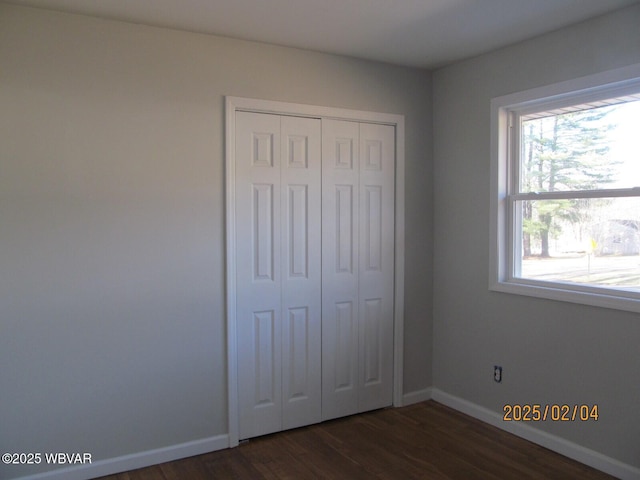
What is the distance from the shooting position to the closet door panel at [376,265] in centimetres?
349

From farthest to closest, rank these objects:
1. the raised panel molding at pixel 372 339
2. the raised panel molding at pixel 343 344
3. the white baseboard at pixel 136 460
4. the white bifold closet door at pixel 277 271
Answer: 1. the raised panel molding at pixel 372 339
2. the raised panel molding at pixel 343 344
3. the white bifold closet door at pixel 277 271
4. the white baseboard at pixel 136 460

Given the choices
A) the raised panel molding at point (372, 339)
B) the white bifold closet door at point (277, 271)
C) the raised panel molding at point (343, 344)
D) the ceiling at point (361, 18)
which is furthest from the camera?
the raised panel molding at point (372, 339)

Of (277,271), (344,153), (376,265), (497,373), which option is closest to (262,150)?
(344,153)

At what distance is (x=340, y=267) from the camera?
340 cm

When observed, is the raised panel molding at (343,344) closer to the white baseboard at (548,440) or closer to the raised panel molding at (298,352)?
the raised panel molding at (298,352)

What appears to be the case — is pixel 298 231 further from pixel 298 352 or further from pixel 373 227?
pixel 298 352

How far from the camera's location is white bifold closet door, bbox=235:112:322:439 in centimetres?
306

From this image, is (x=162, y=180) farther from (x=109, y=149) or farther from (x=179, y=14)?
(x=179, y=14)

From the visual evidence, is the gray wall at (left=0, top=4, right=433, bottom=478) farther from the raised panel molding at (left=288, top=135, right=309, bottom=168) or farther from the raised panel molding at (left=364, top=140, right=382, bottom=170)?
the raised panel molding at (left=364, top=140, right=382, bottom=170)

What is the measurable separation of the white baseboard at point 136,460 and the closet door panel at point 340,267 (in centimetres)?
81

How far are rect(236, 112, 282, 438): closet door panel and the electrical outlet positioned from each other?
4.75 feet

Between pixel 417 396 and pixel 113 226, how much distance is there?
2.51m

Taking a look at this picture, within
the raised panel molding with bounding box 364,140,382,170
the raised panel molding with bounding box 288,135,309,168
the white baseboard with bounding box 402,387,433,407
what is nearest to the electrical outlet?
the white baseboard with bounding box 402,387,433,407

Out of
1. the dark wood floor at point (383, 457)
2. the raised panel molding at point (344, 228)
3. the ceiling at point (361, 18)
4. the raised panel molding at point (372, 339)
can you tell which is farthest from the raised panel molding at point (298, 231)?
the dark wood floor at point (383, 457)
